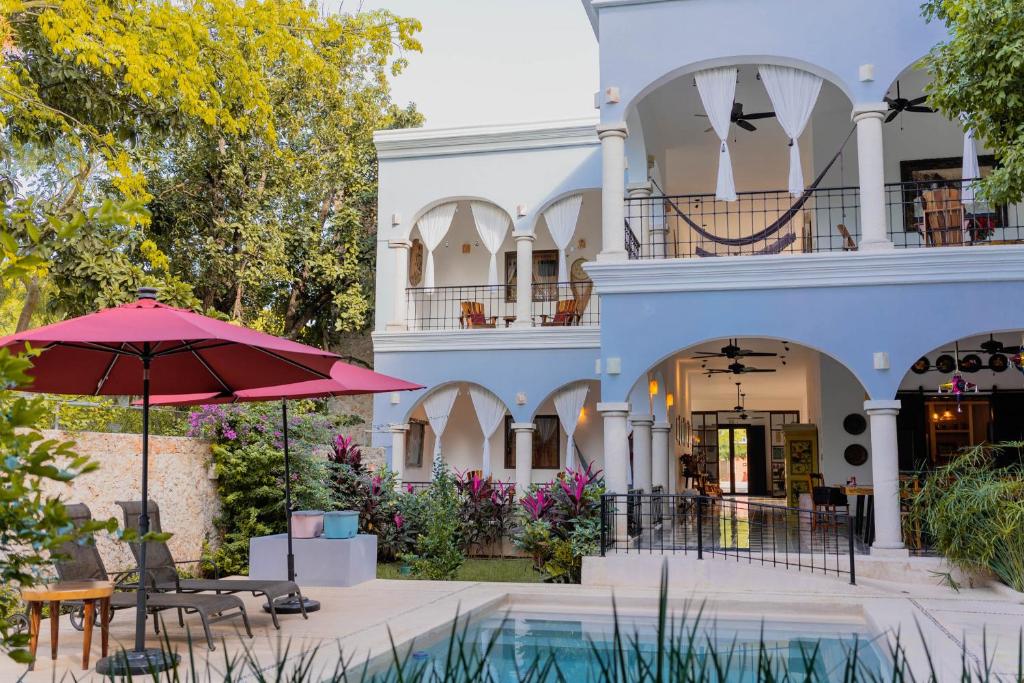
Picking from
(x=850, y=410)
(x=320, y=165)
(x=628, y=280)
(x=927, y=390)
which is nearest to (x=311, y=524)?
(x=628, y=280)

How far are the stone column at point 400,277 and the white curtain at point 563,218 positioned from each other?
2675 millimetres

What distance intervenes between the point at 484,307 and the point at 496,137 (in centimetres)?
334

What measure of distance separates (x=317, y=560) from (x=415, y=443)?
9175 millimetres

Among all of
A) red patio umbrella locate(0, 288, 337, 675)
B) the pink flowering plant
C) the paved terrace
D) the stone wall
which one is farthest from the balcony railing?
red patio umbrella locate(0, 288, 337, 675)

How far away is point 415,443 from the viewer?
1894 centimetres

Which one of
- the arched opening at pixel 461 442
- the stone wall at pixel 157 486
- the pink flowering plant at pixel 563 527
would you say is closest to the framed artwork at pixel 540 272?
the arched opening at pixel 461 442

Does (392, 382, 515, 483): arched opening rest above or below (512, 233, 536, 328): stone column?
below

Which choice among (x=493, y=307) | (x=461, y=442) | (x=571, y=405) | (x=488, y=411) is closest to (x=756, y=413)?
(x=493, y=307)

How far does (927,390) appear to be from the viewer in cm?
1424

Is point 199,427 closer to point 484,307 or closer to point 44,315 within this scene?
point 484,307

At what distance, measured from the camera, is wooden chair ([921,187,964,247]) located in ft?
38.8

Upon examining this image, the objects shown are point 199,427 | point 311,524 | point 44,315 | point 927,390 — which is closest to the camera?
point 311,524

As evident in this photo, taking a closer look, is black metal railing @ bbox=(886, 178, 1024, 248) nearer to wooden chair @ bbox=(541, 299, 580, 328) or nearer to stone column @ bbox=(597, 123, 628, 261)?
stone column @ bbox=(597, 123, 628, 261)

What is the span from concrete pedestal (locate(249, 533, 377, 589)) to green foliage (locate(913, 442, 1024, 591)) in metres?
5.69
